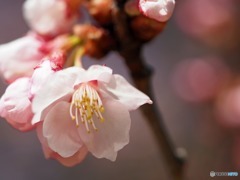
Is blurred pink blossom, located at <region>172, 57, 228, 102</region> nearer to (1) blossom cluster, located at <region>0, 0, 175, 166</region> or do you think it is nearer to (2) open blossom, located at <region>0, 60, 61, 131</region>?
(1) blossom cluster, located at <region>0, 0, 175, 166</region>

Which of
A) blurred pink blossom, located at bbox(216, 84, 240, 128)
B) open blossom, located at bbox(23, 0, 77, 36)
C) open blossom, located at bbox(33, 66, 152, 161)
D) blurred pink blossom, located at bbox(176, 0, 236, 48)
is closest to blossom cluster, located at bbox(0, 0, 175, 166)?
open blossom, located at bbox(33, 66, 152, 161)

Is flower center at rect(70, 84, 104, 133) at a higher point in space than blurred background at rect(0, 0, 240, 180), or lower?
higher

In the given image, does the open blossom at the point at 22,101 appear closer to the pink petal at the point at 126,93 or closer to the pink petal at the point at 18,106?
the pink petal at the point at 18,106

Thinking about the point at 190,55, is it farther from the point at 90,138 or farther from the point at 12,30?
the point at 90,138

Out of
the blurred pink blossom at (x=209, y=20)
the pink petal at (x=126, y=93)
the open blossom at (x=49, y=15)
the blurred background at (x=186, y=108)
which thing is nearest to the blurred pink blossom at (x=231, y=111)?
the blurred background at (x=186, y=108)

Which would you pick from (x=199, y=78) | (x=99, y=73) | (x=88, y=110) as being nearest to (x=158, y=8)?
(x=99, y=73)

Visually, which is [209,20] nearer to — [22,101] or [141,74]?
[141,74]

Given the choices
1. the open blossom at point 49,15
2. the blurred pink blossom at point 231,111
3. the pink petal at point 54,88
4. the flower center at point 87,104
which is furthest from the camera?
the blurred pink blossom at point 231,111
